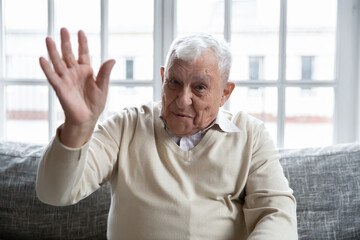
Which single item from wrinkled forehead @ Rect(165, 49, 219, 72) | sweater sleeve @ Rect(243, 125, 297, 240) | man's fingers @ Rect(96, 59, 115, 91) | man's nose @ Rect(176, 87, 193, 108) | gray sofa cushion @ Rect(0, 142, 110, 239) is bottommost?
gray sofa cushion @ Rect(0, 142, 110, 239)

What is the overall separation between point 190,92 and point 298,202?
0.65m

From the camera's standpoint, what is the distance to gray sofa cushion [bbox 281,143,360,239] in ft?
5.47

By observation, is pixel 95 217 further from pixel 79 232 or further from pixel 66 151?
pixel 66 151

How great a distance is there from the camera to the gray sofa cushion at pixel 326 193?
1668mm

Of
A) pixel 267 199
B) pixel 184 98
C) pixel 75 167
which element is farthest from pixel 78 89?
pixel 267 199

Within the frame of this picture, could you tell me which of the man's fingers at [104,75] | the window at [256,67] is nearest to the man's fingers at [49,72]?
the man's fingers at [104,75]

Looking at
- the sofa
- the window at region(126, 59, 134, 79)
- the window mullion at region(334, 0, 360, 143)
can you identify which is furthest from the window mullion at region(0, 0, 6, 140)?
the window mullion at region(334, 0, 360, 143)

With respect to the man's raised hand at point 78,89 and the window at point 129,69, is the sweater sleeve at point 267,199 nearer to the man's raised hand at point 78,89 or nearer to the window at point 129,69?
the man's raised hand at point 78,89

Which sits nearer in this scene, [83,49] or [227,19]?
[83,49]

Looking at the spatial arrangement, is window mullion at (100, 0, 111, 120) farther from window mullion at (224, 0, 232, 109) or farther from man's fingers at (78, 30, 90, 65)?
man's fingers at (78, 30, 90, 65)

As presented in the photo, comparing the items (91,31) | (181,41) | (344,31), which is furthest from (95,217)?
(344,31)

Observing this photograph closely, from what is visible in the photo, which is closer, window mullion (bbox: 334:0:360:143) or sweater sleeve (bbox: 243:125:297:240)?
sweater sleeve (bbox: 243:125:297:240)

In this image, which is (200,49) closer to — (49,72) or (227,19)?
(49,72)

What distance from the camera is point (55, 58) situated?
1056 mm
